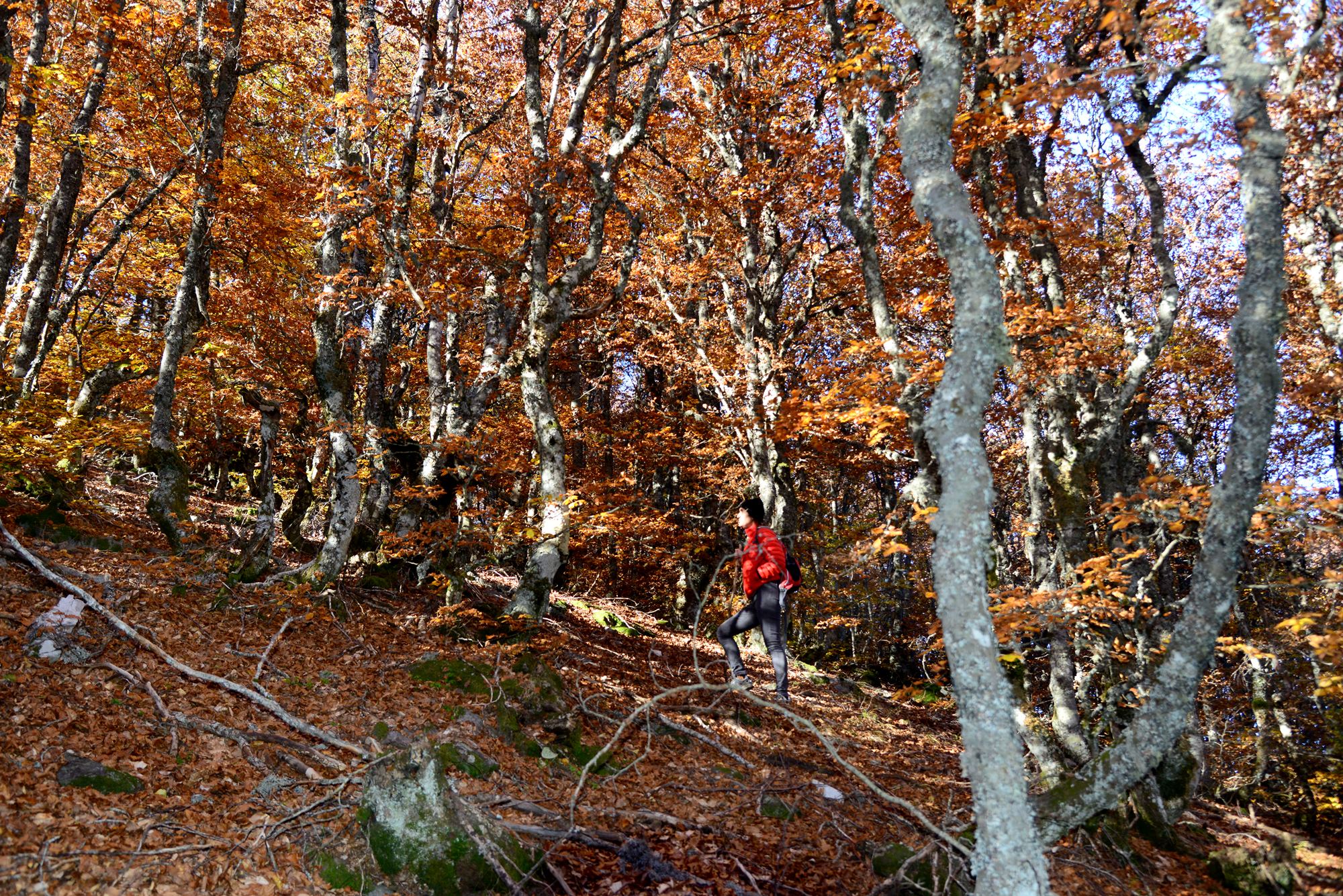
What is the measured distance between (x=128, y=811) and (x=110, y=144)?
52.0 feet

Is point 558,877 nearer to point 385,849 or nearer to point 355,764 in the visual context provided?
point 385,849

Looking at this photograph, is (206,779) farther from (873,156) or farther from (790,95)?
(790,95)

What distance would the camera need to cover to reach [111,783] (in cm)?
467

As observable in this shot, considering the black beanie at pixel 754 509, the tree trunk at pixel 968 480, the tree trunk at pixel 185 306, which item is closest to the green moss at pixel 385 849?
the tree trunk at pixel 968 480

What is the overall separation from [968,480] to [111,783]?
5.98m

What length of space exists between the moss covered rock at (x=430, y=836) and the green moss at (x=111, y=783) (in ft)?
5.25

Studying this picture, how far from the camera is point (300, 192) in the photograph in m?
10.8

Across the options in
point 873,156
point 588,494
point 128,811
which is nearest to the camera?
point 128,811

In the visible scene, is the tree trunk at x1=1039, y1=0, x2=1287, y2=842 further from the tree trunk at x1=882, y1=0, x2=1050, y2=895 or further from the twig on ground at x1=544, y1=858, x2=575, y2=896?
the twig on ground at x1=544, y1=858, x2=575, y2=896

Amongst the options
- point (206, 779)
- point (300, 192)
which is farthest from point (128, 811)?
point (300, 192)

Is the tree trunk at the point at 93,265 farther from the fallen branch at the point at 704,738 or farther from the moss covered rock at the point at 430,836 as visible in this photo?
the fallen branch at the point at 704,738

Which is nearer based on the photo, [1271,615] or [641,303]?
[641,303]

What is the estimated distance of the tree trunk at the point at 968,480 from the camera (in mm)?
3121

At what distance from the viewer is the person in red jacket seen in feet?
26.0
